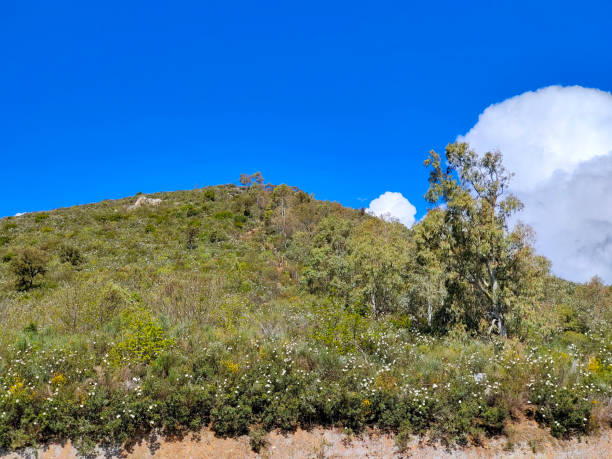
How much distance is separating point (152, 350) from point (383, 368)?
5033 millimetres

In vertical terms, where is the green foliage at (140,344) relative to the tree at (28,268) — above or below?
below

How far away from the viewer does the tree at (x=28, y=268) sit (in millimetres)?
18984

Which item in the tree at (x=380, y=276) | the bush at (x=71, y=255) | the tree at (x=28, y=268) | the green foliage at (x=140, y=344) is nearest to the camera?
the green foliage at (x=140, y=344)

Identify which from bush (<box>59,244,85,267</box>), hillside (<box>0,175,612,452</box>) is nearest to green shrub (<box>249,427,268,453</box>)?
hillside (<box>0,175,612,452</box>)

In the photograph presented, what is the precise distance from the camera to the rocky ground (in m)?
6.09

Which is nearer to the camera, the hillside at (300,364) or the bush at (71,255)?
the hillside at (300,364)

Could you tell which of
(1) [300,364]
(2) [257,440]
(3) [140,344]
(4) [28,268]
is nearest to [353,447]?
(2) [257,440]

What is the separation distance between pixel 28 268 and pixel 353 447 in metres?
20.6

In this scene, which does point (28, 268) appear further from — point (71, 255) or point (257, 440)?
point (257, 440)

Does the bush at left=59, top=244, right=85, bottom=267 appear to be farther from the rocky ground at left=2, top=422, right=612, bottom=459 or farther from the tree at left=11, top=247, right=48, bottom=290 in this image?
the rocky ground at left=2, top=422, right=612, bottom=459

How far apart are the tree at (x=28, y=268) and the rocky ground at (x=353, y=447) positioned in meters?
17.7

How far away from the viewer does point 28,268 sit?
1930cm

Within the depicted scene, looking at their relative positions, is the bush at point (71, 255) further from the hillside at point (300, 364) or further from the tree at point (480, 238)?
the tree at point (480, 238)

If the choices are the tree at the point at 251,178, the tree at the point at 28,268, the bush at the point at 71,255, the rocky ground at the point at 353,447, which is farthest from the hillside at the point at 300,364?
the tree at the point at 251,178
